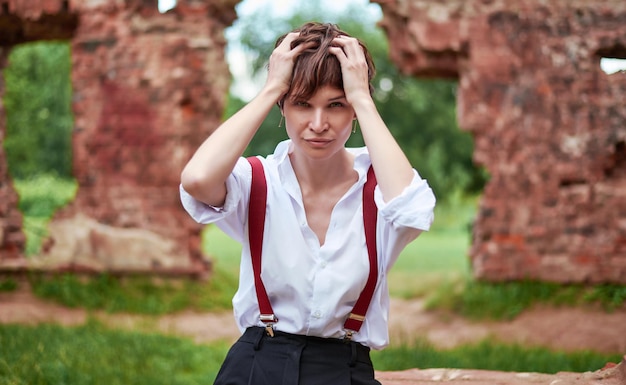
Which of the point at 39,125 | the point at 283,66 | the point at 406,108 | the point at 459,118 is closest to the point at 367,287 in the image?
the point at 283,66

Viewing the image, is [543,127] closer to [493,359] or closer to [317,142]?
[493,359]

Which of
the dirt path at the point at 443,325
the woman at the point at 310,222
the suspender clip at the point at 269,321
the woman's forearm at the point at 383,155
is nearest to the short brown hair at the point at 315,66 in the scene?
the woman at the point at 310,222

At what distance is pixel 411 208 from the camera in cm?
193

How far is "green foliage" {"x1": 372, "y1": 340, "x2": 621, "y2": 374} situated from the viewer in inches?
181

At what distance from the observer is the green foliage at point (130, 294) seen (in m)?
6.85

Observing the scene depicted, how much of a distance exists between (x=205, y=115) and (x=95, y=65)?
1.21m

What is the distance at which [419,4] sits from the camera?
281 inches

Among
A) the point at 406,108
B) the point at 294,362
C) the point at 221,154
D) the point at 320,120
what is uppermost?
the point at 406,108

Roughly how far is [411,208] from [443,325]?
5071 millimetres

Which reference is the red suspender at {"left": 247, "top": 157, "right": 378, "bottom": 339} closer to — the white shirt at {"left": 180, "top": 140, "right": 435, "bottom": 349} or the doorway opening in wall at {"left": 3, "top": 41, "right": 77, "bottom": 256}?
the white shirt at {"left": 180, "top": 140, "right": 435, "bottom": 349}

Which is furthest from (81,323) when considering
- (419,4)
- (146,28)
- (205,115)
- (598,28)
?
(598,28)

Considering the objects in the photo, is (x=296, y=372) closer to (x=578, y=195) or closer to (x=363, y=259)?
(x=363, y=259)

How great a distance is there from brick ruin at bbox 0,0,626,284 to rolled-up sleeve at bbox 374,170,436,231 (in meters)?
5.08

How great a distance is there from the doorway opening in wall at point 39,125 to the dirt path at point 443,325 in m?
12.3
